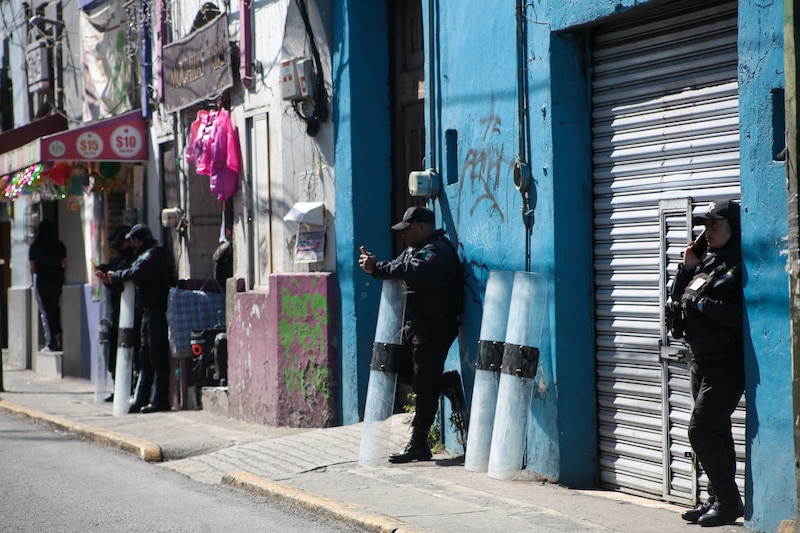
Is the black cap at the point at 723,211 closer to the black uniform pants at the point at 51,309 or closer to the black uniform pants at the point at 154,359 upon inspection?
the black uniform pants at the point at 154,359

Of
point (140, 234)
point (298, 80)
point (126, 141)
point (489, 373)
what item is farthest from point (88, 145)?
point (489, 373)

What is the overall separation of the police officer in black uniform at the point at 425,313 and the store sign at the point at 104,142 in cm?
671

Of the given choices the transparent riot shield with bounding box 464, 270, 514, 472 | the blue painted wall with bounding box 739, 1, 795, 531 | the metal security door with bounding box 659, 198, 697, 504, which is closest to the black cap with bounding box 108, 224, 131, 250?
the transparent riot shield with bounding box 464, 270, 514, 472

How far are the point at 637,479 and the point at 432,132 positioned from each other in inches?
133

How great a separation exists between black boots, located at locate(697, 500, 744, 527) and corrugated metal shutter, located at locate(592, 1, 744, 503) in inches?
14.1

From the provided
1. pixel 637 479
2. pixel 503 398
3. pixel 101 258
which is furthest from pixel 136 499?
pixel 101 258

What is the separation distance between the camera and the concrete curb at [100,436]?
10.0m

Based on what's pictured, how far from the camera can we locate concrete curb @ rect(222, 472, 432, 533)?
654cm

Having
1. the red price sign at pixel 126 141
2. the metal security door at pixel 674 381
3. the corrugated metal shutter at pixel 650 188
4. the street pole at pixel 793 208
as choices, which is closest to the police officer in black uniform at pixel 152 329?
the red price sign at pixel 126 141

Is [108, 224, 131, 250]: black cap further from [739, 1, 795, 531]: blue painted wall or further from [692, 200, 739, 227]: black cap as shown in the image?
[739, 1, 795, 531]: blue painted wall

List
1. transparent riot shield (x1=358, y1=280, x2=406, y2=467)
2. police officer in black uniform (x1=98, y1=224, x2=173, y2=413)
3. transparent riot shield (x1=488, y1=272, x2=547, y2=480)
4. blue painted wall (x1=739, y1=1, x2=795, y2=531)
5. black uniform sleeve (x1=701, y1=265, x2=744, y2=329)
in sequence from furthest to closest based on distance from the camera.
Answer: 1. police officer in black uniform (x1=98, y1=224, x2=173, y2=413)
2. transparent riot shield (x1=358, y1=280, x2=406, y2=467)
3. transparent riot shield (x1=488, y1=272, x2=547, y2=480)
4. black uniform sleeve (x1=701, y1=265, x2=744, y2=329)
5. blue painted wall (x1=739, y1=1, x2=795, y2=531)

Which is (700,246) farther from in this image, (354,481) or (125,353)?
(125,353)

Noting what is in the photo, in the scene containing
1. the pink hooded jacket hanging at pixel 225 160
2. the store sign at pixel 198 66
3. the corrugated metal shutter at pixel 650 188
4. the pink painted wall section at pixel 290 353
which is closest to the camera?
the corrugated metal shutter at pixel 650 188

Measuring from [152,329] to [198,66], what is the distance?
10.3 ft
